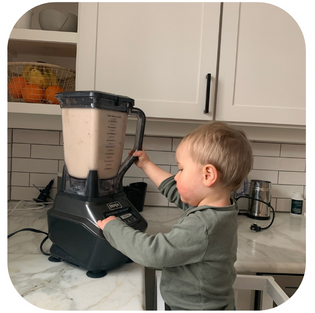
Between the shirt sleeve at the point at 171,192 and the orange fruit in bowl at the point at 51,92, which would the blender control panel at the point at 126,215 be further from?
the orange fruit in bowl at the point at 51,92

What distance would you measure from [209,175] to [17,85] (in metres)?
0.84

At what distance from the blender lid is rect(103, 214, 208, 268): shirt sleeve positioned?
33 centimetres

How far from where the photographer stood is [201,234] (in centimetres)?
63

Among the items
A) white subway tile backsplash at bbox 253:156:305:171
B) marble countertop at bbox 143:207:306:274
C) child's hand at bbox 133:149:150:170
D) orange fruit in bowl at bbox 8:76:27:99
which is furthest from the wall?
child's hand at bbox 133:149:150:170

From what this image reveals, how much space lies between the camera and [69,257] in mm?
750

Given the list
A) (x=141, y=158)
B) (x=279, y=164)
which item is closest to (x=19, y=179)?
(x=141, y=158)

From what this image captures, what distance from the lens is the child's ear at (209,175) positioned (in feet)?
2.18

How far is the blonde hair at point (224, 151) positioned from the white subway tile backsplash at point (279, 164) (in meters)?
0.78

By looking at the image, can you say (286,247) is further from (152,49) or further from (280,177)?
(152,49)

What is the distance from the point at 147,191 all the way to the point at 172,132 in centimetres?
37

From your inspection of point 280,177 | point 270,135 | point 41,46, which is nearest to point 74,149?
point 41,46

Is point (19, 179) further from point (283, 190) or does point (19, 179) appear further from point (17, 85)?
point (283, 190)

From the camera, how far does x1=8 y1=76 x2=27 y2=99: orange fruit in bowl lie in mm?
1074

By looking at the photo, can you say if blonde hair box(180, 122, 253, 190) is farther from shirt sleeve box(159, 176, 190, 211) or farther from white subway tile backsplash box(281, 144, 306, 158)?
white subway tile backsplash box(281, 144, 306, 158)
